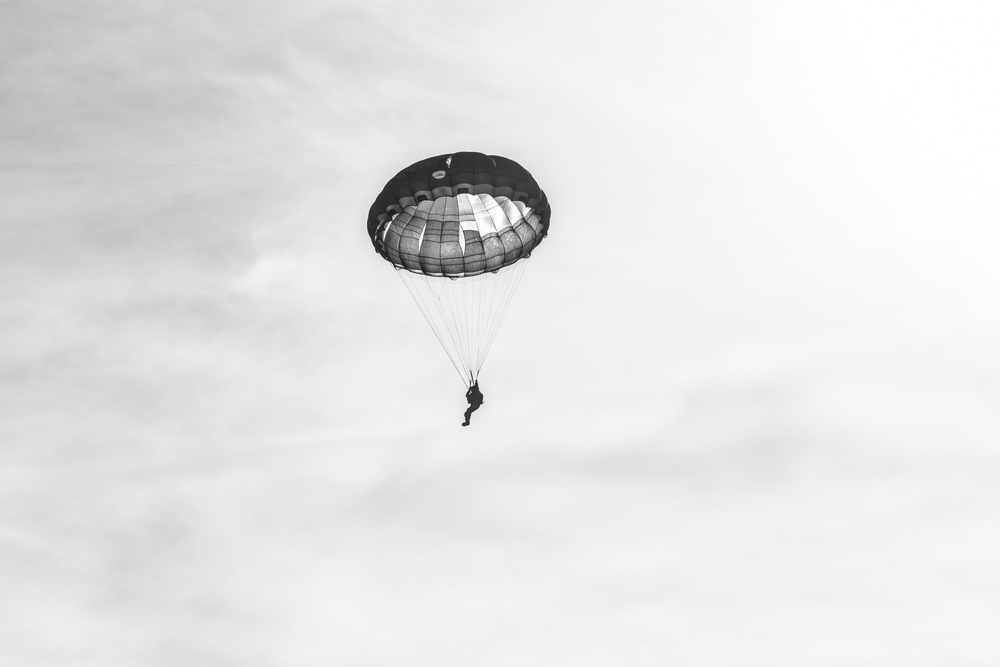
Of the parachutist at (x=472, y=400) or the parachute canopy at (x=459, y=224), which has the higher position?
the parachute canopy at (x=459, y=224)

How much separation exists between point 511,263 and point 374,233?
18.7 feet

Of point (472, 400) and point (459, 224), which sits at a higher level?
point (459, 224)

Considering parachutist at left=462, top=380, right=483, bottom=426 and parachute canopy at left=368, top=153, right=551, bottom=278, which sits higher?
parachute canopy at left=368, top=153, right=551, bottom=278

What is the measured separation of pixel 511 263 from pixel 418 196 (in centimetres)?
517

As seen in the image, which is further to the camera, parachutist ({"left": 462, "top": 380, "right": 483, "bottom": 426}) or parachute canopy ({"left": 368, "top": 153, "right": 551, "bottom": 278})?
parachutist ({"left": 462, "top": 380, "right": 483, "bottom": 426})

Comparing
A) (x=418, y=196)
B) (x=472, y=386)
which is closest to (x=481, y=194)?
(x=418, y=196)

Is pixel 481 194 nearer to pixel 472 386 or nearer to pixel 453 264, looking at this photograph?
pixel 453 264

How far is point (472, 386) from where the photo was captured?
151ft

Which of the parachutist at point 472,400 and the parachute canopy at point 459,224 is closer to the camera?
the parachute canopy at point 459,224

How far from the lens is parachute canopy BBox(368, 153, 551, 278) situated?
43.1 m

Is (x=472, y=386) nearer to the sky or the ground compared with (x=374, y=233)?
nearer to the ground

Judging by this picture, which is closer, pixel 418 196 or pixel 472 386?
pixel 418 196

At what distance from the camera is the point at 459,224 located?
145 feet

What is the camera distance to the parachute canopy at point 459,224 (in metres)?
43.1
